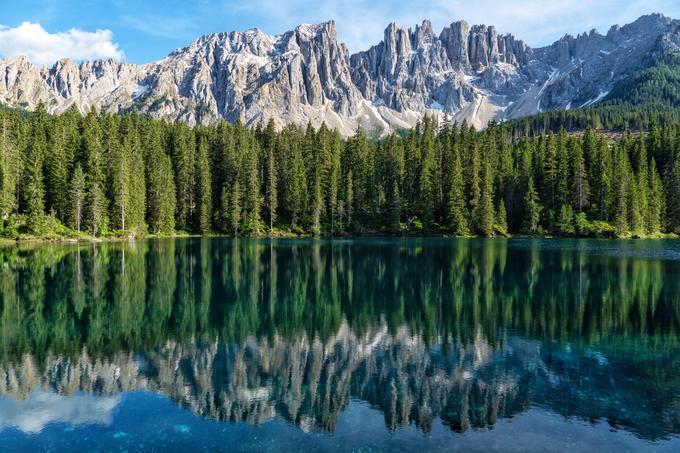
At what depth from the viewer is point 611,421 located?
47.7 feet

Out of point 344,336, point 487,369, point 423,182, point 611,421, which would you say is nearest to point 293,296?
Answer: point 344,336

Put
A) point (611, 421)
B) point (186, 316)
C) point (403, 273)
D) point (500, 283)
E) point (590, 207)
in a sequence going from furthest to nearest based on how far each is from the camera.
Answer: point (590, 207)
point (403, 273)
point (500, 283)
point (186, 316)
point (611, 421)

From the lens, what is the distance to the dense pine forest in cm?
9644

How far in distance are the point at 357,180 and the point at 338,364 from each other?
101640mm

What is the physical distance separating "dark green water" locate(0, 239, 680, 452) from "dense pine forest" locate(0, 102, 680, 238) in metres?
64.9

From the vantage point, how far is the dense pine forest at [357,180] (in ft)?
316

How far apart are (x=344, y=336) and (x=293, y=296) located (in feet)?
34.9

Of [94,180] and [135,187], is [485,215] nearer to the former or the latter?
[135,187]

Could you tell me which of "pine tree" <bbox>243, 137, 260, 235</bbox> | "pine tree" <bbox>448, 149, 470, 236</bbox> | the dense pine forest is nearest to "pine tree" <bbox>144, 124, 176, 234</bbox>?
the dense pine forest

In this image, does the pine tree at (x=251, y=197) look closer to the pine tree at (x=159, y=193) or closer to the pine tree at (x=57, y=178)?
the pine tree at (x=159, y=193)

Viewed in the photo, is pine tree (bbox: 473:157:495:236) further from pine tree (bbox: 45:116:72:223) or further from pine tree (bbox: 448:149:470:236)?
pine tree (bbox: 45:116:72:223)

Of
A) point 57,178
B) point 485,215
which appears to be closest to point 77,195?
point 57,178

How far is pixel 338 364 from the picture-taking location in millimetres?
19812

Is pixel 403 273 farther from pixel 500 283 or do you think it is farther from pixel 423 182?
pixel 423 182
